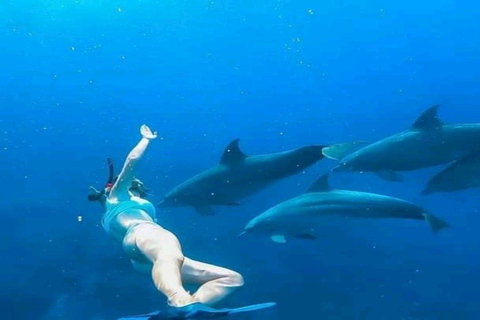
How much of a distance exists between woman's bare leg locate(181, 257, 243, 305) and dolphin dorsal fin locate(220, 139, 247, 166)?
4685 mm

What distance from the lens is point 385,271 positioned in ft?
68.4

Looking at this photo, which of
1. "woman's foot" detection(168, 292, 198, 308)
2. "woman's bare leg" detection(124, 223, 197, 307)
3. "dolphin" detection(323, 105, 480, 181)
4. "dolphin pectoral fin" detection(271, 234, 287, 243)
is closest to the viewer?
"woman's foot" detection(168, 292, 198, 308)

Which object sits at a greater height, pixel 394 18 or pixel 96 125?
pixel 394 18

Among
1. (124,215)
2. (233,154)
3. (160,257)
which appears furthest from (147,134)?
(233,154)

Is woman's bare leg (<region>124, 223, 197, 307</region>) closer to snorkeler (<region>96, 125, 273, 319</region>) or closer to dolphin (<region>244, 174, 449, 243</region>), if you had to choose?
snorkeler (<region>96, 125, 273, 319</region>)

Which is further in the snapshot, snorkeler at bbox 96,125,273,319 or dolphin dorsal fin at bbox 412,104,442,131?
dolphin dorsal fin at bbox 412,104,442,131

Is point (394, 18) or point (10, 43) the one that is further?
point (394, 18)

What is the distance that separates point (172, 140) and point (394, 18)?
25.3 m

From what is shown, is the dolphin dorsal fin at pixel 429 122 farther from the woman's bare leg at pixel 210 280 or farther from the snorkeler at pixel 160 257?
the woman's bare leg at pixel 210 280

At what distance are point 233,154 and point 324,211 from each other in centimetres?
206

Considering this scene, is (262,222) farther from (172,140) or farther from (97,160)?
(172,140)

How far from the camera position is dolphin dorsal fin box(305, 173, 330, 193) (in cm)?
1055

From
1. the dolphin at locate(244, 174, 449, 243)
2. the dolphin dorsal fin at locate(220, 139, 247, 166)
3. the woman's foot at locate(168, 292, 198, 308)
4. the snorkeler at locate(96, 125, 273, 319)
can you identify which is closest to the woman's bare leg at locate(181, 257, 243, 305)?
the snorkeler at locate(96, 125, 273, 319)

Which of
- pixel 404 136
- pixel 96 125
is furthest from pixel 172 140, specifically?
pixel 404 136
